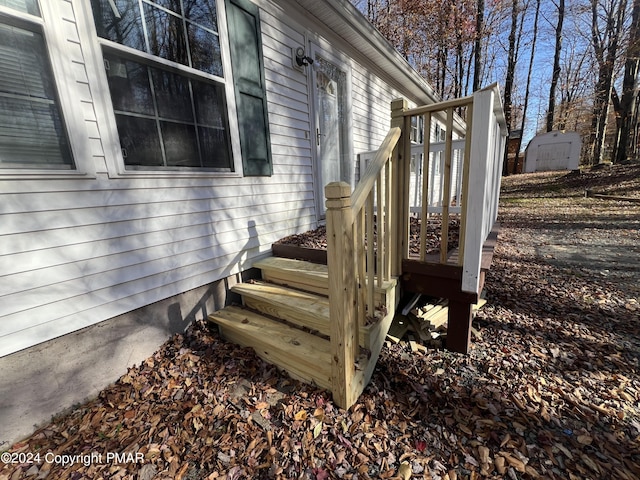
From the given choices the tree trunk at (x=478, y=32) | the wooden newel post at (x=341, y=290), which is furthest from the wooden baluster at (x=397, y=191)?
the tree trunk at (x=478, y=32)

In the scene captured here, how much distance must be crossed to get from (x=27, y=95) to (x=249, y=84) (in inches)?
66.4

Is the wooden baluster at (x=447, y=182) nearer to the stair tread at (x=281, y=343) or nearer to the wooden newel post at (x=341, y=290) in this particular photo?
the wooden newel post at (x=341, y=290)

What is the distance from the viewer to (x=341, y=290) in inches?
59.6

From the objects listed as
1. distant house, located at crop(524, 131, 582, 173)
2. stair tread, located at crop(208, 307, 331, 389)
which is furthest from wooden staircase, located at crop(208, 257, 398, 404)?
distant house, located at crop(524, 131, 582, 173)

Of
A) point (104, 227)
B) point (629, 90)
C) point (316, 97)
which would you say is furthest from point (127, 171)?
point (629, 90)

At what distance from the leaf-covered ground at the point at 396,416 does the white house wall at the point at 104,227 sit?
0.58 m

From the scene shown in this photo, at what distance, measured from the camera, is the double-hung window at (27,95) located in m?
1.58

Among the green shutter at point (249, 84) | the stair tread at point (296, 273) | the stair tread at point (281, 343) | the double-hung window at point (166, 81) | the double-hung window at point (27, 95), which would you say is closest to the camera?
the double-hung window at point (27, 95)

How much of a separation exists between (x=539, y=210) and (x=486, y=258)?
805cm

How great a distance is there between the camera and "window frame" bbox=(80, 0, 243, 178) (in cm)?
187

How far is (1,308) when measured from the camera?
Result: 5.26ft

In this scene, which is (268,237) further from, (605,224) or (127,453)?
(605,224)

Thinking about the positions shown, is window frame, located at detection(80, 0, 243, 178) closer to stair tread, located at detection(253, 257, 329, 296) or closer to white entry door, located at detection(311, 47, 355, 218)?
stair tread, located at detection(253, 257, 329, 296)

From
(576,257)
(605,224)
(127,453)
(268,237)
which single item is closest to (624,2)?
(605,224)
